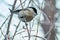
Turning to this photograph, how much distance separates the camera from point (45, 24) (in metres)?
3.54

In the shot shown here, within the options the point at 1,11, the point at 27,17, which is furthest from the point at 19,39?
the point at 1,11

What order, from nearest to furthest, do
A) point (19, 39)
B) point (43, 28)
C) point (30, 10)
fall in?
point (19, 39) → point (30, 10) → point (43, 28)

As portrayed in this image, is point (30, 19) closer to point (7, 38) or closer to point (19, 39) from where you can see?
point (19, 39)

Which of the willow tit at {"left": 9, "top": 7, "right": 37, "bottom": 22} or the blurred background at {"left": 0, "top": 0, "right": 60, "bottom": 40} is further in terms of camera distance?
the willow tit at {"left": 9, "top": 7, "right": 37, "bottom": 22}

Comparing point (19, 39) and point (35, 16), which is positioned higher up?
point (35, 16)

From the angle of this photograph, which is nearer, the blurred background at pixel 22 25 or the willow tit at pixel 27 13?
the blurred background at pixel 22 25

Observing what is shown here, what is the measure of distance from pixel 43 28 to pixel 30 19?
5.95 feet

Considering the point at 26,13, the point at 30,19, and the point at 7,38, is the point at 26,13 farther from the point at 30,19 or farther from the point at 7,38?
the point at 7,38

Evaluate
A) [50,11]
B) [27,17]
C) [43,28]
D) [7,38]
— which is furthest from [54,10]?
[7,38]

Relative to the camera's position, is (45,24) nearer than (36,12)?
No

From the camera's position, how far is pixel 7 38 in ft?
4.35

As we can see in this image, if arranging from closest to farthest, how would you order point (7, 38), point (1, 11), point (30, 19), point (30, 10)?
point (7, 38) < point (30, 19) < point (30, 10) < point (1, 11)

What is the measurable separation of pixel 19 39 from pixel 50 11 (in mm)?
1810

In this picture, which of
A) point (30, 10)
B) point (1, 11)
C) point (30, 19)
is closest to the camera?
point (30, 19)
